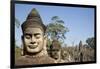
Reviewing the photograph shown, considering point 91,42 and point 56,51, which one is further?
point 91,42

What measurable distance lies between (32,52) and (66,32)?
1.47 feet

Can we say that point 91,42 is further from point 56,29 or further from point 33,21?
point 33,21

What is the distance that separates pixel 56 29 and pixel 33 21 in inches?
10.9

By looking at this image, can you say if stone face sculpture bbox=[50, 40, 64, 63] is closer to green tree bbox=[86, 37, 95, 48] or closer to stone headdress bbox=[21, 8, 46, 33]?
stone headdress bbox=[21, 8, 46, 33]

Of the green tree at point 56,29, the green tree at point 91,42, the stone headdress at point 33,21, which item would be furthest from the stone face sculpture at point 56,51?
the green tree at point 91,42

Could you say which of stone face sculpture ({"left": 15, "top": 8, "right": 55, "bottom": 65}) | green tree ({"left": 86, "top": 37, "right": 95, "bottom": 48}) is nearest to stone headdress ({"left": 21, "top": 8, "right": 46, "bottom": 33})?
stone face sculpture ({"left": 15, "top": 8, "right": 55, "bottom": 65})

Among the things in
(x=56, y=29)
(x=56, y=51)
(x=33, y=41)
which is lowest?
(x=56, y=51)

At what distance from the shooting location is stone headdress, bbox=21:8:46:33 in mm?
2244

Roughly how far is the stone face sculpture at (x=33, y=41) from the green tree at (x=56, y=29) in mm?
73

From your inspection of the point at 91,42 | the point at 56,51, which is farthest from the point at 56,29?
the point at 91,42

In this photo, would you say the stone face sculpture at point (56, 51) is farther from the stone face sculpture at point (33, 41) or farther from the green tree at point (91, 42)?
the green tree at point (91, 42)

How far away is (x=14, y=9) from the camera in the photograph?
2.18 metres

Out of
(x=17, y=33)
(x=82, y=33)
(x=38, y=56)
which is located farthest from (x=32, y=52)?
(x=82, y=33)

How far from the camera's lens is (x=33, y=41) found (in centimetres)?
227
